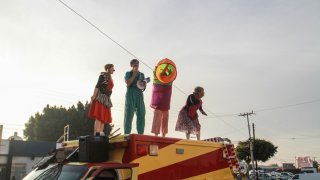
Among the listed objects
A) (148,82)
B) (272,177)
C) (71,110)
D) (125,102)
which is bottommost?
(272,177)

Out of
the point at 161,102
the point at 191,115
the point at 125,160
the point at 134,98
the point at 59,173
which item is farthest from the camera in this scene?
the point at 191,115

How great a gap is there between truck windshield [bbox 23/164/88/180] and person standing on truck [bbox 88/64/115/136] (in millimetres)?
1924

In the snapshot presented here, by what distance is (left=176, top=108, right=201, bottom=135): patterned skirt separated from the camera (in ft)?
29.7

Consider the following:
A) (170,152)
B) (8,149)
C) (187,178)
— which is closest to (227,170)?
(187,178)

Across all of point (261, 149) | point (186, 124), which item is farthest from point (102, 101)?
point (261, 149)

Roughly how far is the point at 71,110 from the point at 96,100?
47.8m

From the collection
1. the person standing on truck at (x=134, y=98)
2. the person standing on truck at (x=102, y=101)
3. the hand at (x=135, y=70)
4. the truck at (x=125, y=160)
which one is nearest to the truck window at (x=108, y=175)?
the truck at (x=125, y=160)

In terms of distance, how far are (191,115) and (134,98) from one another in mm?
1712

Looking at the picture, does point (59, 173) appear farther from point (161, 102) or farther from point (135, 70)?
point (161, 102)

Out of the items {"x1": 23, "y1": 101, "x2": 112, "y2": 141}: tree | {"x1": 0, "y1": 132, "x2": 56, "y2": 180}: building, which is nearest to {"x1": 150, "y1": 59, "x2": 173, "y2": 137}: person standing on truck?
{"x1": 0, "y1": 132, "x2": 56, "y2": 180}: building

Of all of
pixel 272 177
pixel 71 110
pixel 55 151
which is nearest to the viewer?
pixel 55 151

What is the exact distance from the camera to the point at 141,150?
565 centimetres

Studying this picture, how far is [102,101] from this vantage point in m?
7.57

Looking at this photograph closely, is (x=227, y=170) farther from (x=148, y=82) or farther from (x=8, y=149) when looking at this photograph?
(x=8, y=149)
